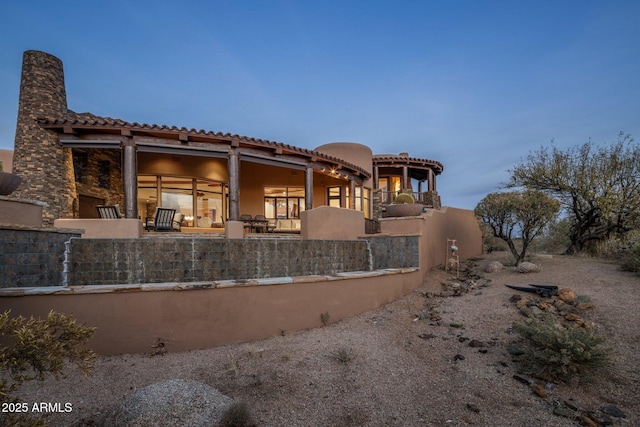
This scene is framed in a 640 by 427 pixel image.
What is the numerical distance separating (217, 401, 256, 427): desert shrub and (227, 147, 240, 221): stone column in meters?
7.38

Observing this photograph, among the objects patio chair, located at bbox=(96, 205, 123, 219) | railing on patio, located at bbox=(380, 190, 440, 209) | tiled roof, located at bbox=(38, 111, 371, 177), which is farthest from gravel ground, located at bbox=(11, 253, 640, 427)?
railing on patio, located at bbox=(380, 190, 440, 209)

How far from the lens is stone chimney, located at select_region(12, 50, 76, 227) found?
352 inches

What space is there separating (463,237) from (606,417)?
1132 centimetres

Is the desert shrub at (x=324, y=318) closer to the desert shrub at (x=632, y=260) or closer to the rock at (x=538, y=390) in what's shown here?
the rock at (x=538, y=390)

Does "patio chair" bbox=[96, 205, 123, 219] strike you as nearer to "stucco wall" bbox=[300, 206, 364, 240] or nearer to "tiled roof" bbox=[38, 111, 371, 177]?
"tiled roof" bbox=[38, 111, 371, 177]

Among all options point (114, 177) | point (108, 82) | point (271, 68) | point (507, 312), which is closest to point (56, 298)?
point (507, 312)

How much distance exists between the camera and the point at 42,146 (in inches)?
353

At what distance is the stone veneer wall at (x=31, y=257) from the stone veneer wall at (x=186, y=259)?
0.24 meters

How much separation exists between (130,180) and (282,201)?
8.03 m

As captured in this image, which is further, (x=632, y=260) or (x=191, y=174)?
(x=191, y=174)

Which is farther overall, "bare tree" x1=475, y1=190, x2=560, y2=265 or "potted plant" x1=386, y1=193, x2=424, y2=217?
"potted plant" x1=386, y1=193, x2=424, y2=217

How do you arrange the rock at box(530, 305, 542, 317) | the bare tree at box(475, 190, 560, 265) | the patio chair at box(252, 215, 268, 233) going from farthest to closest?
the patio chair at box(252, 215, 268, 233)
the bare tree at box(475, 190, 560, 265)
the rock at box(530, 305, 542, 317)

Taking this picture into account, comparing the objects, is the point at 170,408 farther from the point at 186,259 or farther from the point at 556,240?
the point at 556,240

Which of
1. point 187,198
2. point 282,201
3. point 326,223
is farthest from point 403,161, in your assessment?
point 187,198
